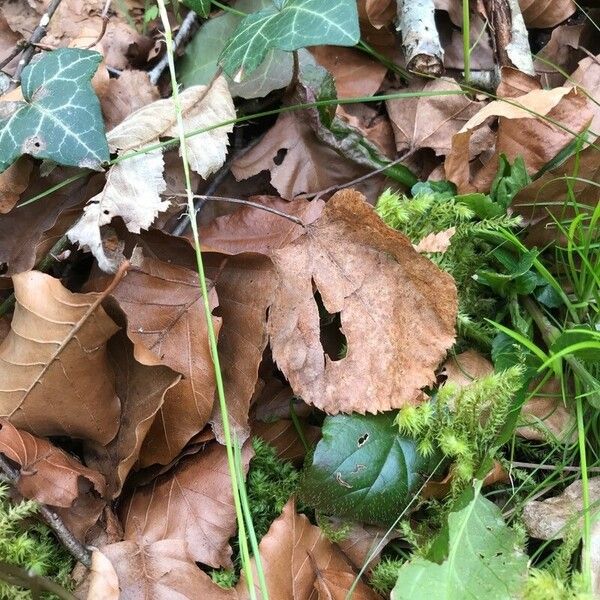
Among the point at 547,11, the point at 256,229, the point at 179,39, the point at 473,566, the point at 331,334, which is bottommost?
the point at 473,566

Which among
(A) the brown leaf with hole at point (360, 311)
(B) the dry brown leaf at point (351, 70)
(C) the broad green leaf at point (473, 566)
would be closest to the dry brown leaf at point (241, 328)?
(A) the brown leaf with hole at point (360, 311)

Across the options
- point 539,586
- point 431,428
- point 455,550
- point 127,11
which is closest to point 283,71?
point 127,11

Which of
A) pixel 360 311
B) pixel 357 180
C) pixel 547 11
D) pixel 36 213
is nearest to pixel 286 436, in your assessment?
pixel 360 311

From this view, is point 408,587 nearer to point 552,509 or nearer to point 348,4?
point 552,509

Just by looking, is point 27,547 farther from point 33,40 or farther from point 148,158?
point 33,40

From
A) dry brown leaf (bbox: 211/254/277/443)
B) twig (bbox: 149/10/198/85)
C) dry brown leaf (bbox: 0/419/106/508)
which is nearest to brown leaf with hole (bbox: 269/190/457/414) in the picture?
dry brown leaf (bbox: 211/254/277/443)

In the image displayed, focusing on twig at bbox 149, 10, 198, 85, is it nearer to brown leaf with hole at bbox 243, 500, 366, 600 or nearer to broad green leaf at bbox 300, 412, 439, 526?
broad green leaf at bbox 300, 412, 439, 526
